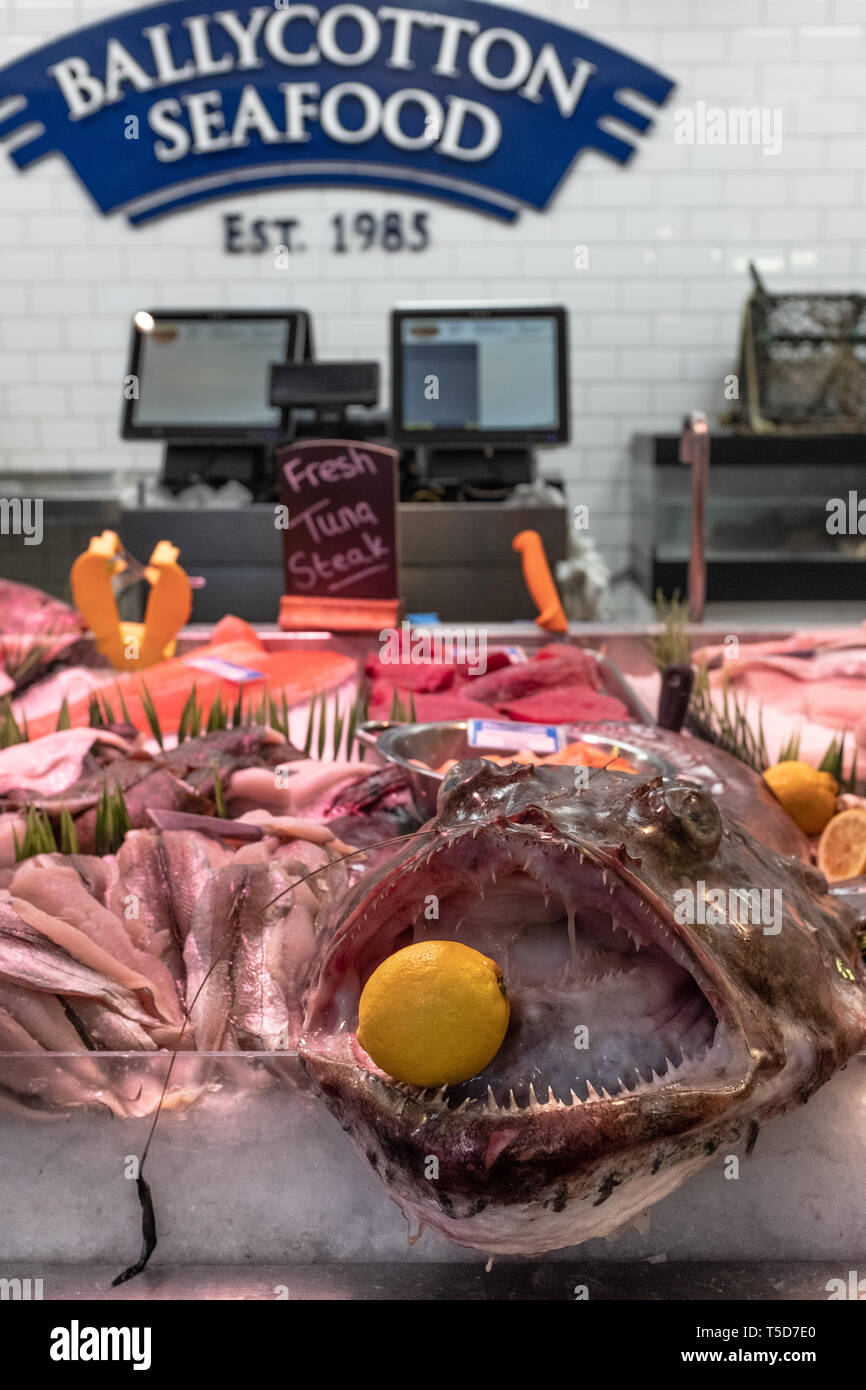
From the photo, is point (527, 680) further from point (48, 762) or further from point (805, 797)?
point (48, 762)

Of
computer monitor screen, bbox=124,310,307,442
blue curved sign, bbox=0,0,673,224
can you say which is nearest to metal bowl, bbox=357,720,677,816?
computer monitor screen, bbox=124,310,307,442

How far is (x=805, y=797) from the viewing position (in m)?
1.72

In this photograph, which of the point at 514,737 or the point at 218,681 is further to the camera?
the point at 218,681

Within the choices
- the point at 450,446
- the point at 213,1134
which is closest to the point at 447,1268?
the point at 213,1134

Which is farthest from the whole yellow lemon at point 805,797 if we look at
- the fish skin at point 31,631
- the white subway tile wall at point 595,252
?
the white subway tile wall at point 595,252

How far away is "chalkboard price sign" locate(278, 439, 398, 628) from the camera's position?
274 centimetres

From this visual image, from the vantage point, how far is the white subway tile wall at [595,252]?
6008mm

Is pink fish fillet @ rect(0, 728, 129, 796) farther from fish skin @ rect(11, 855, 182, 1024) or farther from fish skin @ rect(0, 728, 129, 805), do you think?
fish skin @ rect(11, 855, 182, 1024)

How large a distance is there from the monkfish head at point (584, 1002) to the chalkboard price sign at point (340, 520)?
183 centimetres

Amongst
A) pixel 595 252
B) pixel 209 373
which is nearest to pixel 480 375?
pixel 209 373

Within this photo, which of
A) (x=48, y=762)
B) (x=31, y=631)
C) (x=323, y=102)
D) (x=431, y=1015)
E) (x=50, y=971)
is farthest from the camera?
(x=323, y=102)

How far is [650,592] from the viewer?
A: 6098mm

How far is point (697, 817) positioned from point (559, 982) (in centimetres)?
17

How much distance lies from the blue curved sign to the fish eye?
575 cm
